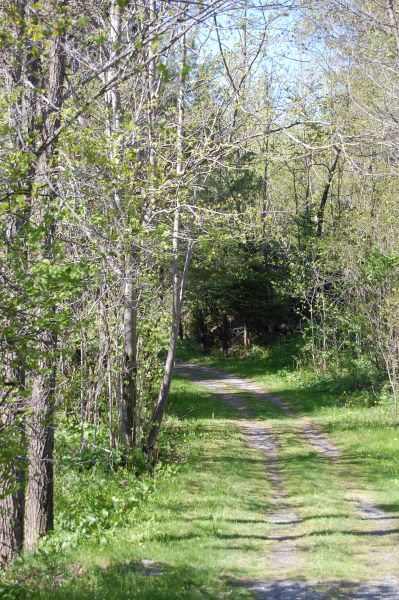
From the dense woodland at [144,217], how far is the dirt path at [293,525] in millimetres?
2380

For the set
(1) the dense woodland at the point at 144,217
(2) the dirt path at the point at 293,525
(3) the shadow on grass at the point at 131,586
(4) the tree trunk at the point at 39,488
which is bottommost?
(2) the dirt path at the point at 293,525

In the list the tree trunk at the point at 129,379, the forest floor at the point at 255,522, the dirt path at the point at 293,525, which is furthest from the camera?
the tree trunk at the point at 129,379

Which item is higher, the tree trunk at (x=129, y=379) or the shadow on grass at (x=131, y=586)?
the tree trunk at (x=129, y=379)

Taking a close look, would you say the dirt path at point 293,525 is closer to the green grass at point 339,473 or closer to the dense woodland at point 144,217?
the green grass at point 339,473

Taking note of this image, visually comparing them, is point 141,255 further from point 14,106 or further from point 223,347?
point 223,347

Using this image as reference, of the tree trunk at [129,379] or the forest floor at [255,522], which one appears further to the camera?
the tree trunk at [129,379]

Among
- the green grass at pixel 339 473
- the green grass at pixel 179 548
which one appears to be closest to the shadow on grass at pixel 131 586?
the green grass at pixel 179 548

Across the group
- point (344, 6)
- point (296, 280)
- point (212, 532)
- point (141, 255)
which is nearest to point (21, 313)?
point (212, 532)

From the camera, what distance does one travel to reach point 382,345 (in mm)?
18234

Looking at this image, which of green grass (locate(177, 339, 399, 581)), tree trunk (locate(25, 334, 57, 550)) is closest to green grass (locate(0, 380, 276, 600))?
green grass (locate(177, 339, 399, 581))

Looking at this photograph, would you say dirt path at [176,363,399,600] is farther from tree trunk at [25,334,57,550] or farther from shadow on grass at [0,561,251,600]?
tree trunk at [25,334,57,550]

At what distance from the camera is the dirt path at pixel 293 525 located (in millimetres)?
7074

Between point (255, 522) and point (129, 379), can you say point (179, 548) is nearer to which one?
point (255, 522)

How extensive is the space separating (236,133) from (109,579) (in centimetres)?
873
